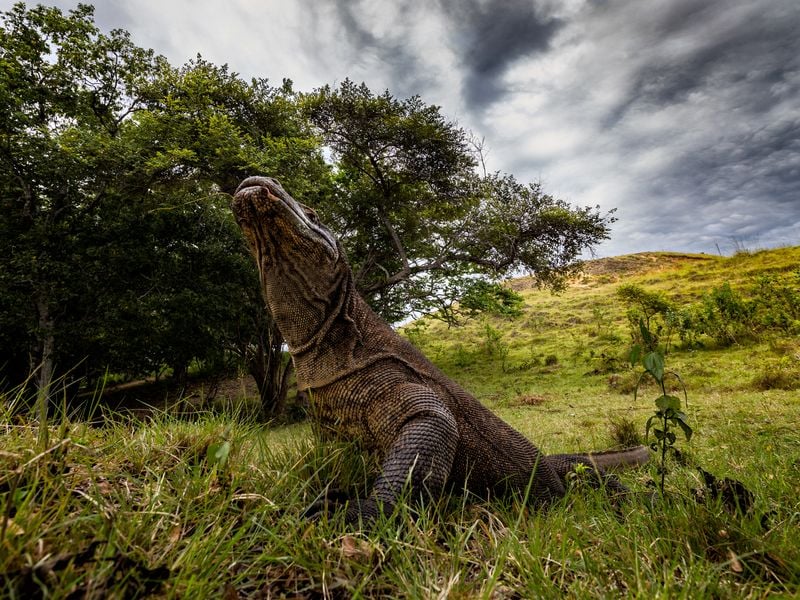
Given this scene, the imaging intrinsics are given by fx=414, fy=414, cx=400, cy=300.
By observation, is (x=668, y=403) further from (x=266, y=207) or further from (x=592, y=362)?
(x=592, y=362)

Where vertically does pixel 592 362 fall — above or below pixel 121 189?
below

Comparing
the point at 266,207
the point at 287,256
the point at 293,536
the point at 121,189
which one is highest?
the point at 121,189

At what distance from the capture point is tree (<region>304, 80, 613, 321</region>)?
13367 mm

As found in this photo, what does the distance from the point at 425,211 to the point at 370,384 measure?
13.1 meters

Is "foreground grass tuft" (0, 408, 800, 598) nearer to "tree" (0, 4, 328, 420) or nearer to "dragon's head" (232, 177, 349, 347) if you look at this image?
"dragon's head" (232, 177, 349, 347)

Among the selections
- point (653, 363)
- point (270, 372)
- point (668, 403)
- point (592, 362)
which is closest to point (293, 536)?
point (653, 363)

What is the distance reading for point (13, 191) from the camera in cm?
1186

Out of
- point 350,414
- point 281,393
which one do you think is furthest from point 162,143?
point 350,414

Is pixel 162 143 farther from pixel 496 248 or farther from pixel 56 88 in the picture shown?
pixel 496 248

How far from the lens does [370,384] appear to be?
9.51 ft

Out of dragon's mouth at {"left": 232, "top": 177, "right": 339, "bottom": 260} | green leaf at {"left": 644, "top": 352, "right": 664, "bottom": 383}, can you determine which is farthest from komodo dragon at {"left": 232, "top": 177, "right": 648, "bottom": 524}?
green leaf at {"left": 644, "top": 352, "right": 664, "bottom": 383}

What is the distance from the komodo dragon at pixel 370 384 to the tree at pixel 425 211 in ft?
35.4

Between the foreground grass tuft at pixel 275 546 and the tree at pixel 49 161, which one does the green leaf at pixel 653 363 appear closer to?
the foreground grass tuft at pixel 275 546

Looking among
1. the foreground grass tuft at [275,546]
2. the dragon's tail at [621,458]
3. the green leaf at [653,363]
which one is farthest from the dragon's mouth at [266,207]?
the dragon's tail at [621,458]
